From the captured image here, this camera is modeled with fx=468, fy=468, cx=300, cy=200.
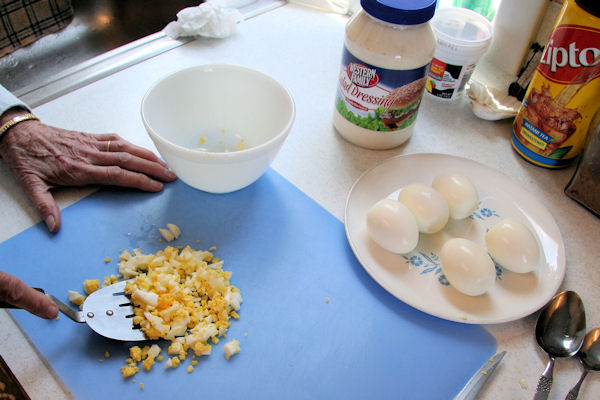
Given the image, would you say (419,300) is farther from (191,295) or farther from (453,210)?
(191,295)

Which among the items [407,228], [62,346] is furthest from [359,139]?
[62,346]

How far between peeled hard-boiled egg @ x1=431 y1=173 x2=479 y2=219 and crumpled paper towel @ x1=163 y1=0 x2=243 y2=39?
726mm

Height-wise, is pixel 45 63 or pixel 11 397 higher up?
pixel 11 397

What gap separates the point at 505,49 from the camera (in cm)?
111

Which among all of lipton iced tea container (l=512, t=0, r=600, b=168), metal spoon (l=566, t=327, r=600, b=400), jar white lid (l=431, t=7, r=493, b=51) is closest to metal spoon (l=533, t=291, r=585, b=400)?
metal spoon (l=566, t=327, r=600, b=400)

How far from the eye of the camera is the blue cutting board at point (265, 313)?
2.08ft

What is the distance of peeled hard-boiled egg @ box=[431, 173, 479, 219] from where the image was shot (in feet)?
2.57

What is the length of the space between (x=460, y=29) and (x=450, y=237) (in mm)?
508

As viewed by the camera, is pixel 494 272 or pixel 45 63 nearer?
pixel 494 272

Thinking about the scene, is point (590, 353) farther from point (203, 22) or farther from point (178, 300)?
point (203, 22)

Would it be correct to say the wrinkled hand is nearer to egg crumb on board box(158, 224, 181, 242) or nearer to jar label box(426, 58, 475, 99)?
egg crumb on board box(158, 224, 181, 242)

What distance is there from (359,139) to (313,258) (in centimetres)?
30

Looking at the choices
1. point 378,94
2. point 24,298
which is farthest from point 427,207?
point 24,298

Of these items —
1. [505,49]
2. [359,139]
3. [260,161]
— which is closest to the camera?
[260,161]
